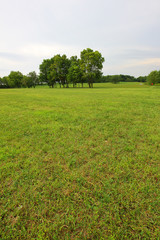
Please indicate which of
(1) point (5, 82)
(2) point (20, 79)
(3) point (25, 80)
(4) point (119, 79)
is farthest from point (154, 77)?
(1) point (5, 82)

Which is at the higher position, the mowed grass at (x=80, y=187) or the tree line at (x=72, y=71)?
the tree line at (x=72, y=71)

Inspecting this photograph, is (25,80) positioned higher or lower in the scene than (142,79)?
higher

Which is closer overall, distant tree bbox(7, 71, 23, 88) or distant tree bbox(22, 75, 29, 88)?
distant tree bbox(22, 75, 29, 88)

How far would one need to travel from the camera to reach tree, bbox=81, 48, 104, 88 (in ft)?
125

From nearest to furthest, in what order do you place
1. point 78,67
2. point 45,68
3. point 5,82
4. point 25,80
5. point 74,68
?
point 74,68 < point 78,67 < point 45,68 < point 25,80 < point 5,82

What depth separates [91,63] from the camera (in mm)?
39156

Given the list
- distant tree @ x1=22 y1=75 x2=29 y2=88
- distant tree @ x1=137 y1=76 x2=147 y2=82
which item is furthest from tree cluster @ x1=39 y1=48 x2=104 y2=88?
distant tree @ x1=137 y1=76 x2=147 y2=82

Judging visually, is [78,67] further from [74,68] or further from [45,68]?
[45,68]

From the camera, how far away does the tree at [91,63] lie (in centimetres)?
3825

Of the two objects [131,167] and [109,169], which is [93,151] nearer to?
[109,169]

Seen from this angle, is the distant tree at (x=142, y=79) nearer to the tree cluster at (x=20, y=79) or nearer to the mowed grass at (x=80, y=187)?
the tree cluster at (x=20, y=79)

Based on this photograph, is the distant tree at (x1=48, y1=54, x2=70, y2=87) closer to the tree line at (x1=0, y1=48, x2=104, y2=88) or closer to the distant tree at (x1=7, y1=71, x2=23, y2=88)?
the tree line at (x1=0, y1=48, x2=104, y2=88)

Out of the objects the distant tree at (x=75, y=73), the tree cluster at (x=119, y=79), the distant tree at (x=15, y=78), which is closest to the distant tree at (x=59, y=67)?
the distant tree at (x=75, y=73)

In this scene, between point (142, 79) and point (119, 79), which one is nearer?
point (119, 79)
